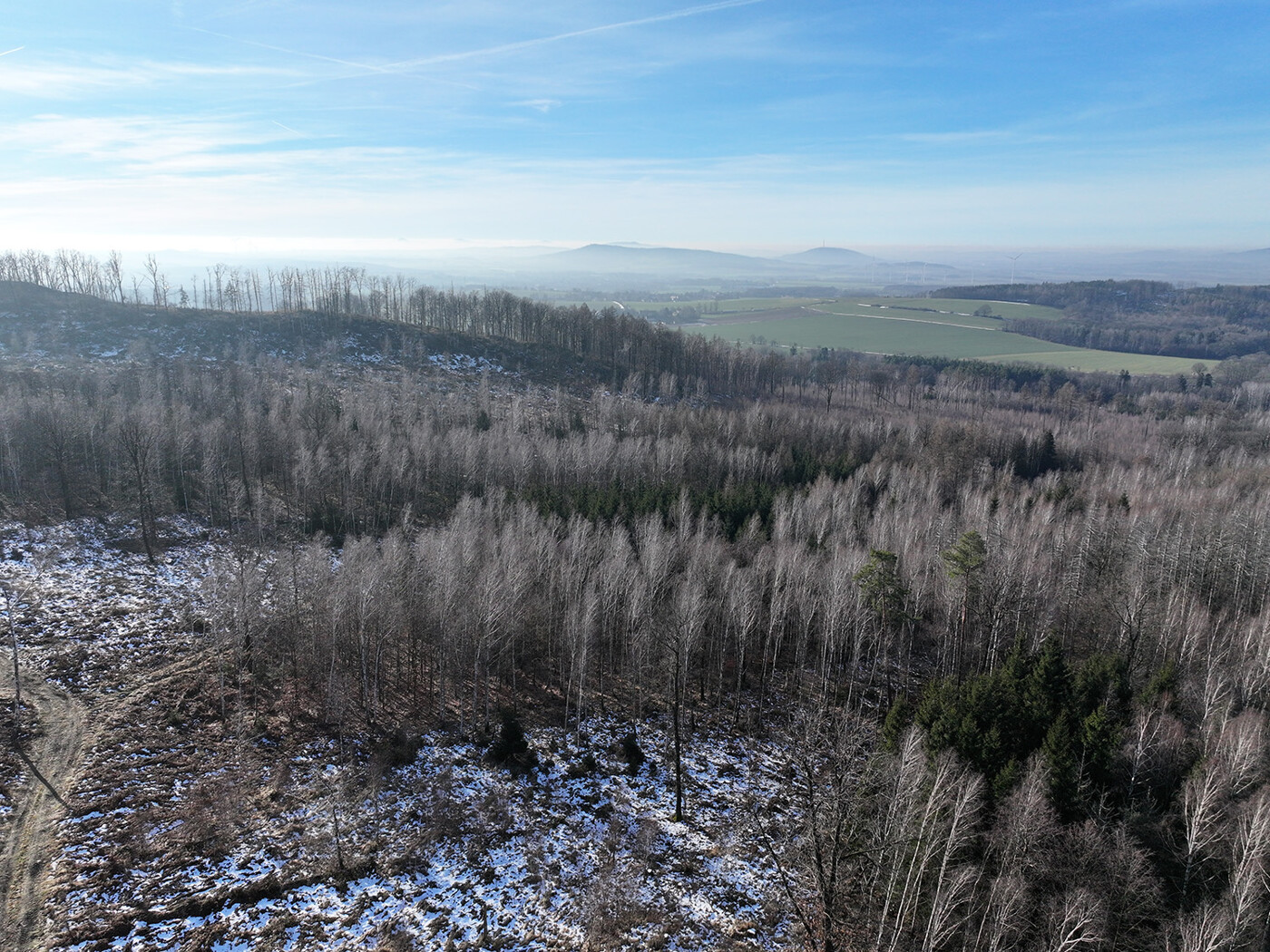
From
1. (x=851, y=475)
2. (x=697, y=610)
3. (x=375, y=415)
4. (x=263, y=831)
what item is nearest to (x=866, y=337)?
(x=851, y=475)

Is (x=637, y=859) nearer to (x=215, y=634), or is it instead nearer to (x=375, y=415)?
(x=215, y=634)

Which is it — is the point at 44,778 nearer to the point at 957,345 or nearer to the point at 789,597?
the point at 789,597

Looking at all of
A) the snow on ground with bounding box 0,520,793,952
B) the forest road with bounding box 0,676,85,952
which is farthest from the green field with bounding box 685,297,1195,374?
the forest road with bounding box 0,676,85,952

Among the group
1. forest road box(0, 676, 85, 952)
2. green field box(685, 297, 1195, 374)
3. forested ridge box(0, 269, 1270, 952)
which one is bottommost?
forest road box(0, 676, 85, 952)

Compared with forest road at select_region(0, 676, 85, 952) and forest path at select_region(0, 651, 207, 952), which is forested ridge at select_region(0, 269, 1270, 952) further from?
forest road at select_region(0, 676, 85, 952)

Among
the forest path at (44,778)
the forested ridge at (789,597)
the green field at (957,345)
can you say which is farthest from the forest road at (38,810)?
the green field at (957,345)

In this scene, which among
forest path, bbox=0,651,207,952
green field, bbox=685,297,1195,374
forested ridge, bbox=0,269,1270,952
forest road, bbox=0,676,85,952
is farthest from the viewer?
green field, bbox=685,297,1195,374

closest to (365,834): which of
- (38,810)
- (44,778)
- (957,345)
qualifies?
(38,810)
